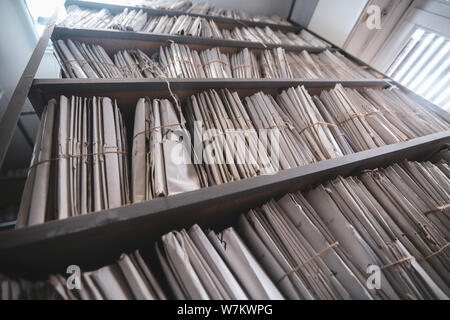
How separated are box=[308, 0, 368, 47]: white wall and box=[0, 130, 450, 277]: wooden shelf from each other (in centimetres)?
193

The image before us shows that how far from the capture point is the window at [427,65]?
1.98 metres

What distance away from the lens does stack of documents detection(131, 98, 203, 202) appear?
766 millimetres

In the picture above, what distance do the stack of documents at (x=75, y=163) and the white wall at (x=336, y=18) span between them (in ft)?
8.26

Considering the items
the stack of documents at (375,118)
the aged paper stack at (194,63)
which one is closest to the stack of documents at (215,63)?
→ the aged paper stack at (194,63)

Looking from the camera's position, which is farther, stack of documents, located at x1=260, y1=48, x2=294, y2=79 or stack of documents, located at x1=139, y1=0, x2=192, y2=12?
stack of documents, located at x1=139, y1=0, x2=192, y2=12

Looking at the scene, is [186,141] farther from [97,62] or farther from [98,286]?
[97,62]

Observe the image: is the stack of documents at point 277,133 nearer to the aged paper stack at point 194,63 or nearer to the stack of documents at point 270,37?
the aged paper stack at point 194,63

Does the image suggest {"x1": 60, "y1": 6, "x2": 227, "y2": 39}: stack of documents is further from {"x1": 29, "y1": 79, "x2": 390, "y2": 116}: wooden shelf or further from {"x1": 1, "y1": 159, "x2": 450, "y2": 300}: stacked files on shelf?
{"x1": 1, "y1": 159, "x2": 450, "y2": 300}: stacked files on shelf

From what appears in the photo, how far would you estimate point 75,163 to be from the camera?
0.78m

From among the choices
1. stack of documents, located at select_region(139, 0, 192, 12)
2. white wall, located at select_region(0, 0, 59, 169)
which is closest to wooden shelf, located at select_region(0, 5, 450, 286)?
white wall, located at select_region(0, 0, 59, 169)

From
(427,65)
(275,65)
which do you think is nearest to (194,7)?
(275,65)

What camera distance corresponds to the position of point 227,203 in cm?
80

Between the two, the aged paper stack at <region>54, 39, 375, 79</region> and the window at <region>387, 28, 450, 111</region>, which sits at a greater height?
the aged paper stack at <region>54, 39, 375, 79</region>
